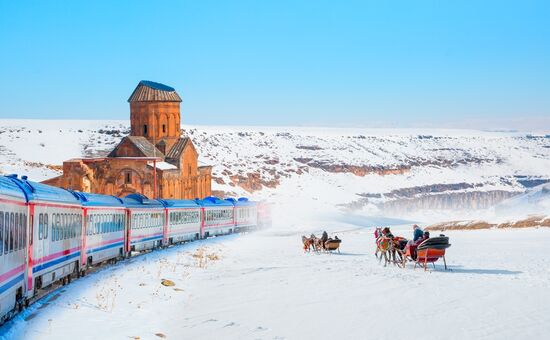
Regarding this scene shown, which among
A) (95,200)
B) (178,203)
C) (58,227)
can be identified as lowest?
(178,203)

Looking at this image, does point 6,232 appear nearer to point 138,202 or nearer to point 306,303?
point 306,303

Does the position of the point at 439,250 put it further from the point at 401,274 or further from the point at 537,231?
the point at 537,231

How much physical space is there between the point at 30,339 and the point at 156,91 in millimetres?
91319

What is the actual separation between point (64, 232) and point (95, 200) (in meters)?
5.84

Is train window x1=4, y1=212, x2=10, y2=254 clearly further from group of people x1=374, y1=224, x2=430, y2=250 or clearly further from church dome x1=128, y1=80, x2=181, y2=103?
church dome x1=128, y1=80, x2=181, y2=103

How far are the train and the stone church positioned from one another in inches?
1687

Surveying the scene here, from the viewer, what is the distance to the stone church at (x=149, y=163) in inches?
3548

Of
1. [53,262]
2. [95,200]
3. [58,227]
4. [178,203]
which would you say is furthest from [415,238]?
[178,203]

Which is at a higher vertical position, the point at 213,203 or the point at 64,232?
the point at 64,232

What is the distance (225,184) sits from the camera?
142250 mm

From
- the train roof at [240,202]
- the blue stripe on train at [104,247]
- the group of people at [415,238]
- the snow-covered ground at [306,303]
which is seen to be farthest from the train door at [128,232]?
the train roof at [240,202]

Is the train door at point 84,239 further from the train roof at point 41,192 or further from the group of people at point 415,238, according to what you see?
the group of people at point 415,238

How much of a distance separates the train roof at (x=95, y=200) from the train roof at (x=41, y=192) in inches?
70.7

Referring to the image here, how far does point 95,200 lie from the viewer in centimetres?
2677
